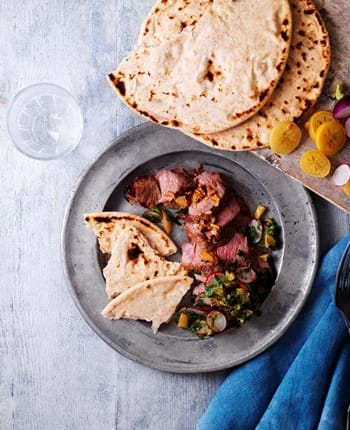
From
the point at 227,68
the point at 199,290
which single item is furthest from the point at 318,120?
the point at 199,290

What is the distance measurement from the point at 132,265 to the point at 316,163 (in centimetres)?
95

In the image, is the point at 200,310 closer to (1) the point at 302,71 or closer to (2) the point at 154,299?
(2) the point at 154,299

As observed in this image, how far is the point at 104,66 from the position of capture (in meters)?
3.17

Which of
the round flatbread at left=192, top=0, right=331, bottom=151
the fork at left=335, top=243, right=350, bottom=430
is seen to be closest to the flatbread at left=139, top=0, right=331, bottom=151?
the round flatbread at left=192, top=0, right=331, bottom=151

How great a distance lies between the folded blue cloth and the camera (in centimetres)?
298

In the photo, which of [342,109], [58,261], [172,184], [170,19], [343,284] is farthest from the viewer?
Answer: [58,261]

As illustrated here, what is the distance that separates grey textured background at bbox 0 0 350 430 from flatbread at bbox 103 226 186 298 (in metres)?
0.27

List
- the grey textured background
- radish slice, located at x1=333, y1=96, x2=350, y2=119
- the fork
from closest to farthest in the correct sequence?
radish slice, located at x1=333, y1=96, x2=350, y2=119 → the fork → the grey textured background

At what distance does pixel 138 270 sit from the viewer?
3105 mm

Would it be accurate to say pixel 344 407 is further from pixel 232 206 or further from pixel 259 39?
pixel 259 39

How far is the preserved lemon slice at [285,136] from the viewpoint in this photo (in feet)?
9.01

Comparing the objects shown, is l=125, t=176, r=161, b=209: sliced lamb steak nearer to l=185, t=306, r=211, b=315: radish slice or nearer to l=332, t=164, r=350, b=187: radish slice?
l=185, t=306, r=211, b=315: radish slice

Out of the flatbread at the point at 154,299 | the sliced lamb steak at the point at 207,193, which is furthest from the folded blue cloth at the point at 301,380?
the sliced lamb steak at the point at 207,193

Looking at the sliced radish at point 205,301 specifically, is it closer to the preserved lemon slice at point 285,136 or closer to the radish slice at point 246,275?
the radish slice at point 246,275
